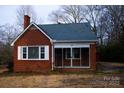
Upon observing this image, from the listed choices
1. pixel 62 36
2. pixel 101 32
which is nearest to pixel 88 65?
pixel 62 36

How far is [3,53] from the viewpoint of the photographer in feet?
138

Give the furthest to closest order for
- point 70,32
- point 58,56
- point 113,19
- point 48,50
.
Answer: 1. point 113,19
2. point 70,32
3. point 58,56
4. point 48,50

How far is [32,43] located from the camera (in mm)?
31891

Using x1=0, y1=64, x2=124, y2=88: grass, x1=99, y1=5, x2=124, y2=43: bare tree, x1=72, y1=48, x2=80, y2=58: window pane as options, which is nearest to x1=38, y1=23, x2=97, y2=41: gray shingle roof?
x1=72, y1=48, x2=80, y2=58: window pane

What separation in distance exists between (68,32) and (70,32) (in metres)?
0.23

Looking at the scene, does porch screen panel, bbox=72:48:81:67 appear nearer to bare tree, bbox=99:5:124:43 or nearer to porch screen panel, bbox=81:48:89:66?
porch screen panel, bbox=81:48:89:66

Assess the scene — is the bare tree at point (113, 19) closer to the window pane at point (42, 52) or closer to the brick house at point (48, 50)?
the brick house at point (48, 50)

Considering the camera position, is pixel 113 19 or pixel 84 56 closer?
pixel 84 56

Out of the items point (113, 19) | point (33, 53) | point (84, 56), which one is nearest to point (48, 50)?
point (33, 53)

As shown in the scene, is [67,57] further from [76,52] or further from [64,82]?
[64,82]

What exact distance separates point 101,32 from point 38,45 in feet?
108

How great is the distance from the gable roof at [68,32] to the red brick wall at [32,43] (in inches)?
17.1

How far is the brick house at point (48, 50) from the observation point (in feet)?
103

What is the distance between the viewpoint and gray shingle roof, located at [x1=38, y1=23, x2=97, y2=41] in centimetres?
3232
